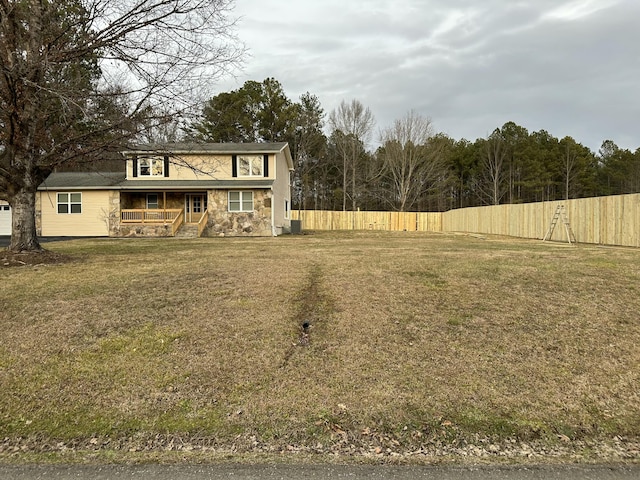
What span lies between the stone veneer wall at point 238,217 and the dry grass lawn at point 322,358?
1339cm

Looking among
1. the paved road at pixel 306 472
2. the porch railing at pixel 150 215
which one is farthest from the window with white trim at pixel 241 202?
the paved road at pixel 306 472

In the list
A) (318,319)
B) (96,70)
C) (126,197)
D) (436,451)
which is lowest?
(436,451)

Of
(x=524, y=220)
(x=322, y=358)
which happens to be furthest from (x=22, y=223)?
(x=524, y=220)

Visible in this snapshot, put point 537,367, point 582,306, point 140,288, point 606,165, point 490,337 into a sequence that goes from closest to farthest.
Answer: point 537,367, point 490,337, point 582,306, point 140,288, point 606,165

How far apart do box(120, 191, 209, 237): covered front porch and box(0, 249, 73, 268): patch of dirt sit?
1019 centimetres

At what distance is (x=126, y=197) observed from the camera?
69.3 ft

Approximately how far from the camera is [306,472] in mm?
2438

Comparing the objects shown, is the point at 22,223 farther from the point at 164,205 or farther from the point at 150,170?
the point at 150,170

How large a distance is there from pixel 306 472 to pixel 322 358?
158 cm

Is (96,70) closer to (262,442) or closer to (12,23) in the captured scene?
(12,23)

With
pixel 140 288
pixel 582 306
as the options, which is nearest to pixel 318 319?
pixel 140 288

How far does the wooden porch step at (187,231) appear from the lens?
19047 mm

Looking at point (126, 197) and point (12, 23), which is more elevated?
point (12, 23)

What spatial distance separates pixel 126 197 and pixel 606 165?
41.8 metres
